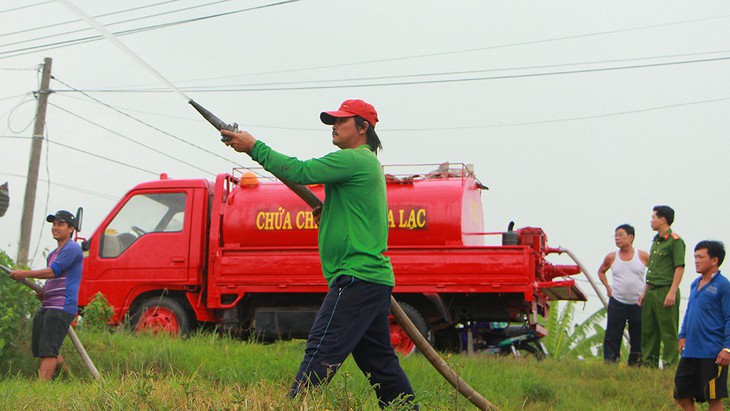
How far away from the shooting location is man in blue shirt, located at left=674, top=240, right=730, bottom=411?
6801 millimetres

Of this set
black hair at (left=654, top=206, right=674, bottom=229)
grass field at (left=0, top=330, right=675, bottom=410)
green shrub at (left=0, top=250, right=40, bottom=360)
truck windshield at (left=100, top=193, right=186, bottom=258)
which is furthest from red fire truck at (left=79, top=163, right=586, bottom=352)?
green shrub at (left=0, top=250, right=40, bottom=360)

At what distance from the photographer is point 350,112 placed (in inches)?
203

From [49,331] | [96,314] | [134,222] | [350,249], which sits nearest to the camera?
[350,249]

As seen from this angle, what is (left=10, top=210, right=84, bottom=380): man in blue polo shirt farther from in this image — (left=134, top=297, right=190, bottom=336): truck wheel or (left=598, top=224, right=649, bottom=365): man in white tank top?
(left=598, top=224, right=649, bottom=365): man in white tank top

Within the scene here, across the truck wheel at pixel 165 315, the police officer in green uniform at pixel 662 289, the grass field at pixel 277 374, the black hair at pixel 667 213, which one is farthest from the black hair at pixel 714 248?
the truck wheel at pixel 165 315

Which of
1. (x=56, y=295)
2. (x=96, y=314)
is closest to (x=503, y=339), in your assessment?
(x=96, y=314)

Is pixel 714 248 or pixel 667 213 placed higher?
pixel 667 213

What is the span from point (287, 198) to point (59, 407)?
744cm

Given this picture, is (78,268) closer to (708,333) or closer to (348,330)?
(348,330)

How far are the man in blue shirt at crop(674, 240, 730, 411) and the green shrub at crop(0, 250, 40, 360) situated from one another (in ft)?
19.7

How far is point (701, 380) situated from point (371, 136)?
360 centimetres

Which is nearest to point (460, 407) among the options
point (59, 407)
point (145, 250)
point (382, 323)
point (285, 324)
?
point (382, 323)

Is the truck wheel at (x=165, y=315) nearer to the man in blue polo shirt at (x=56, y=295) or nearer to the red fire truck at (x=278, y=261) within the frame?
the red fire truck at (x=278, y=261)

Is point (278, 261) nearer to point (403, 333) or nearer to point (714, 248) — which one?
point (403, 333)
